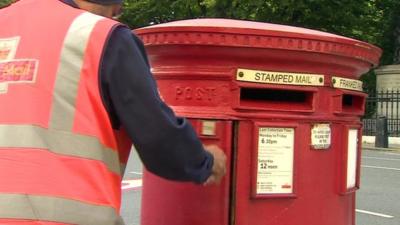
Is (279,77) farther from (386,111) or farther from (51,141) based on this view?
(386,111)

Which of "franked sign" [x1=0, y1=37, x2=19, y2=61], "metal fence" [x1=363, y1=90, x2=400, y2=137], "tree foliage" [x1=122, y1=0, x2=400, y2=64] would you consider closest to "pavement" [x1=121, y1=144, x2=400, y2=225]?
"franked sign" [x1=0, y1=37, x2=19, y2=61]

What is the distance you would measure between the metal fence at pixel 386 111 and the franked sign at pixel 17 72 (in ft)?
67.0

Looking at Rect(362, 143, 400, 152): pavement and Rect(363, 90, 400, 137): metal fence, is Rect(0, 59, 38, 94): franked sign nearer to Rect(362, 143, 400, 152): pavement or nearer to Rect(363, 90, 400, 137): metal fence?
Rect(362, 143, 400, 152): pavement

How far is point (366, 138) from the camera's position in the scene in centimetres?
2123

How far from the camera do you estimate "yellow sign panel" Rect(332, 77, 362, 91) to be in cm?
262

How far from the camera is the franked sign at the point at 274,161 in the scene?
2451 millimetres

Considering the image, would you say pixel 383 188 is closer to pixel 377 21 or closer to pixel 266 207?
pixel 266 207

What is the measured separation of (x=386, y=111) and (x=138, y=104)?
21.6m

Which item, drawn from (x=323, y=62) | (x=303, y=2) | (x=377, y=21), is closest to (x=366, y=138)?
(x=303, y=2)

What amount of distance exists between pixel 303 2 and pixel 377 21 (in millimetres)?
6542

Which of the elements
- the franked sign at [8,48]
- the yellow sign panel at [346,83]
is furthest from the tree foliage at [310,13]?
the franked sign at [8,48]

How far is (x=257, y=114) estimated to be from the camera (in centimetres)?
246

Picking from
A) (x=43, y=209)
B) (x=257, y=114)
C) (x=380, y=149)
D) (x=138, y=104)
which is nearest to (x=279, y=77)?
(x=257, y=114)

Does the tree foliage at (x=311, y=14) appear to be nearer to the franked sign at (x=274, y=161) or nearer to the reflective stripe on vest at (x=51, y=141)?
the franked sign at (x=274, y=161)
